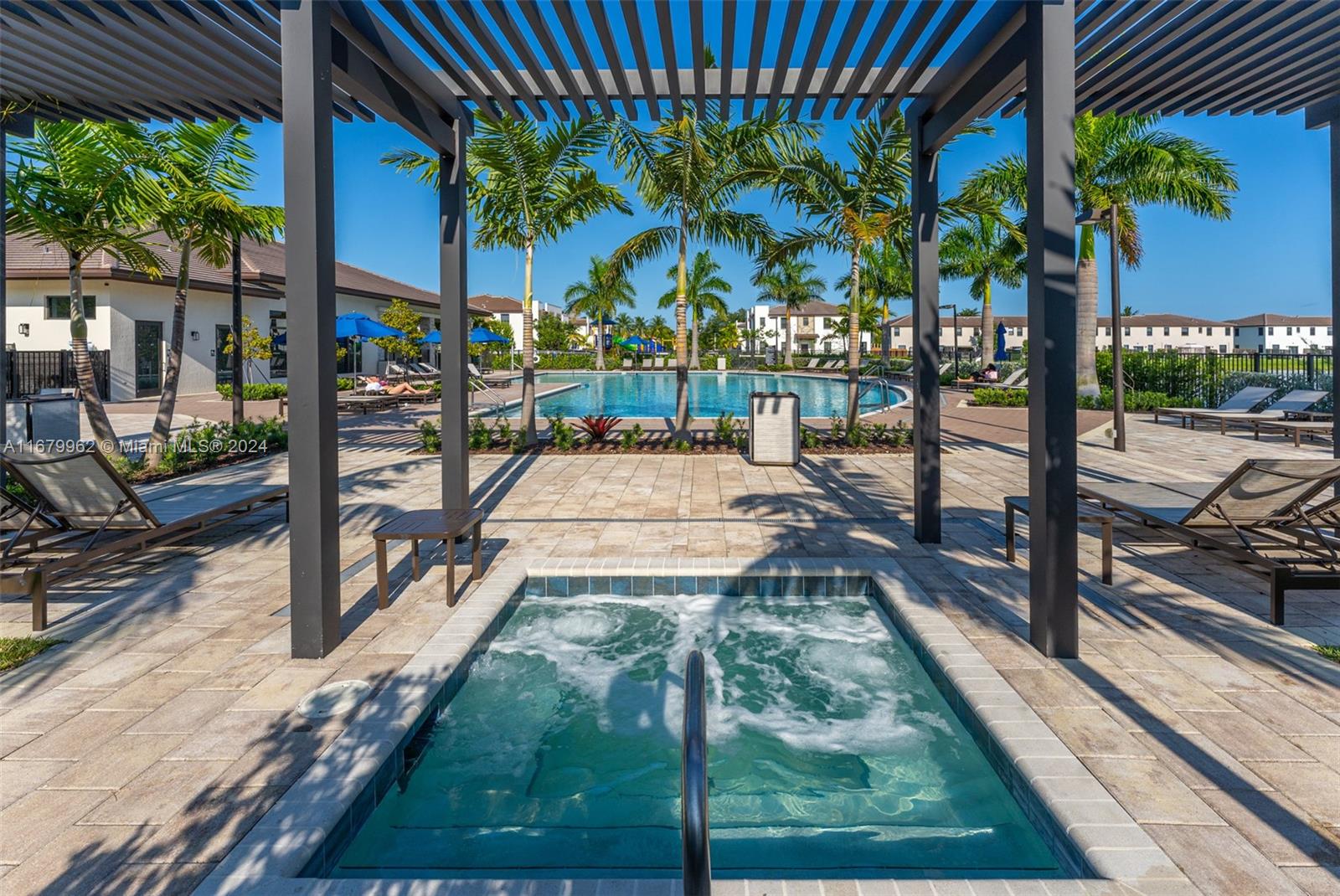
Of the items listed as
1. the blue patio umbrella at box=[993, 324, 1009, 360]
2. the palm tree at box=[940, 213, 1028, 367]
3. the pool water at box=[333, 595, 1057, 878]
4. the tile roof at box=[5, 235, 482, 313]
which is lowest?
the pool water at box=[333, 595, 1057, 878]

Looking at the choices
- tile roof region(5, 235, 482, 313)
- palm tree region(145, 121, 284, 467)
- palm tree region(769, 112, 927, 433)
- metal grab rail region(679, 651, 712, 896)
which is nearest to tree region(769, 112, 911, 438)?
palm tree region(769, 112, 927, 433)

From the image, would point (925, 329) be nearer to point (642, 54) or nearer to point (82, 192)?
point (642, 54)

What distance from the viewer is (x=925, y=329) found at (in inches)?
236

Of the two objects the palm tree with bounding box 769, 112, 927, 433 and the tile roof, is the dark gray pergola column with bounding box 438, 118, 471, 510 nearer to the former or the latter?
the palm tree with bounding box 769, 112, 927, 433

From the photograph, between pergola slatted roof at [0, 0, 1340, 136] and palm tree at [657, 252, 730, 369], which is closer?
pergola slatted roof at [0, 0, 1340, 136]

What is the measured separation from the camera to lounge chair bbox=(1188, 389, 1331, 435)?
12.7 metres

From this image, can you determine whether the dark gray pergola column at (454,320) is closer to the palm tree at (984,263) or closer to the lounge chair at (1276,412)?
the lounge chair at (1276,412)

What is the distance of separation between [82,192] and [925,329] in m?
8.57

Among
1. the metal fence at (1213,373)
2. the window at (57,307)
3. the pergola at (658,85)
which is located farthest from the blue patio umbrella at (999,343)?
the window at (57,307)

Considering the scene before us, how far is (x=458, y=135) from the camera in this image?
5891 millimetres

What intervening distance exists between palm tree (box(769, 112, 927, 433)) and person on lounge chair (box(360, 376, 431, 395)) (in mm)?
12720

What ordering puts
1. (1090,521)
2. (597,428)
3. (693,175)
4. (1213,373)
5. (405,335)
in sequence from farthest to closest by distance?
1. (405,335)
2. (1213,373)
3. (597,428)
4. (693,175)
5. (1090,521)

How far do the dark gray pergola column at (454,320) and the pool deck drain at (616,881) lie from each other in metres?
2.15

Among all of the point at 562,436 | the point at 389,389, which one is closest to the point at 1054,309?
the point at 562,436
